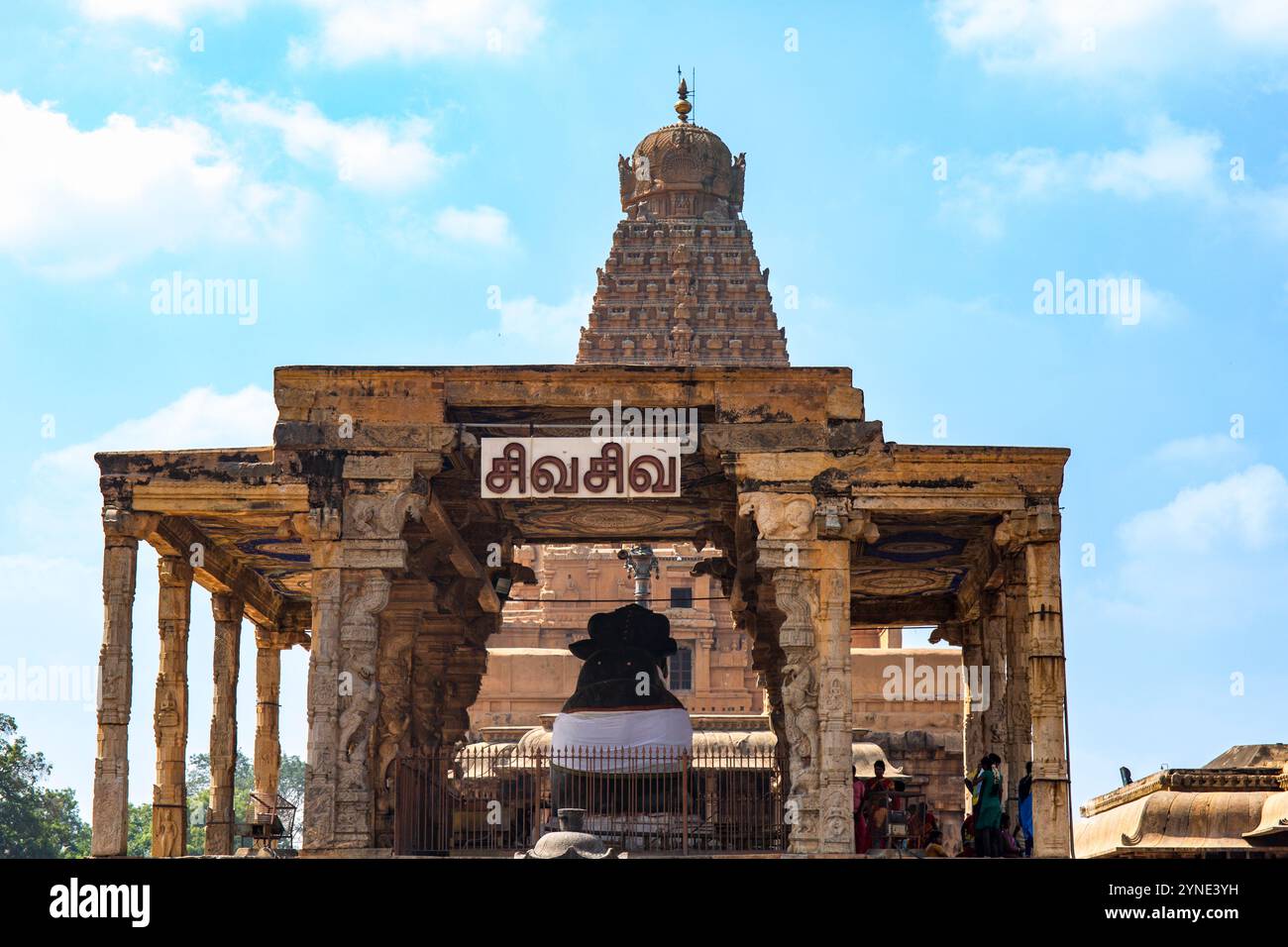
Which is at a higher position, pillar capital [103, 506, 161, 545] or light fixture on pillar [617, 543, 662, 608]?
light fixture on pillar [617, 543, 662, 608]

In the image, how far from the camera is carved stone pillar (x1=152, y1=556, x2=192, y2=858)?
87.5 feet

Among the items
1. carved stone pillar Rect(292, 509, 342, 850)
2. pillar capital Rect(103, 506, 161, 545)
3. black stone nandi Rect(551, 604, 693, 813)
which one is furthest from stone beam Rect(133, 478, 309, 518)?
black stone nandi Rect(551, 604, 693, 813)

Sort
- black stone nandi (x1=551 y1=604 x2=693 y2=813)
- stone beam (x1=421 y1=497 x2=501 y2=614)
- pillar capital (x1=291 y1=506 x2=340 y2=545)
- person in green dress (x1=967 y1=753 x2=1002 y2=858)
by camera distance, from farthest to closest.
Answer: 1. stone beam (x1=421 y1=497 x2=501 y2=614)
2. black stone nandi (x1=551 y1=604 x2=693 y2=813)
3. person in green dress (x1=967 y1=753 x2=1002 y2=858)
4. pillar capital (x1=291 y1=506 x2=340 y2=545)

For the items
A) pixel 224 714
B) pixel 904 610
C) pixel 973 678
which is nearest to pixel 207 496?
pixel 224 714

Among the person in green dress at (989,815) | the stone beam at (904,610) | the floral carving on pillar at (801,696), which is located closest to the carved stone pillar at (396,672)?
the floral carving on pillar at (801,696)

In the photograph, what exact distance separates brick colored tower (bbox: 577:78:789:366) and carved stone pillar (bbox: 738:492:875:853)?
42682 millimetres

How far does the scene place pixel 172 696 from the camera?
2688 centimetres

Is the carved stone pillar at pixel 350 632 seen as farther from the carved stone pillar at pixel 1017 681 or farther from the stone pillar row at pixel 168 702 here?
the carved stone pillar at pixel 1017 681

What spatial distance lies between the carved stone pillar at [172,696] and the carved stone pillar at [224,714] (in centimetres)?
255

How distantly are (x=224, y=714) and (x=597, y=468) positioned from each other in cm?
912

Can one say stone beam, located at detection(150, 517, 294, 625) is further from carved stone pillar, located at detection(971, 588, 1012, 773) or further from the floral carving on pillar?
carved stone pillar, located at detection(971, 588, 1012, 773)
